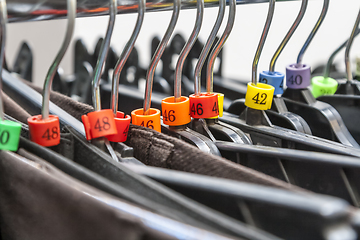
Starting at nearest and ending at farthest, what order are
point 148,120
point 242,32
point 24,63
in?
point 148,120 < point 24,63 < point 242,32

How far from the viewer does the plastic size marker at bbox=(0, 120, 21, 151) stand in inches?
15.7

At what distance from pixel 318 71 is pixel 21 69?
81 cm

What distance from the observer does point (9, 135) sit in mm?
402

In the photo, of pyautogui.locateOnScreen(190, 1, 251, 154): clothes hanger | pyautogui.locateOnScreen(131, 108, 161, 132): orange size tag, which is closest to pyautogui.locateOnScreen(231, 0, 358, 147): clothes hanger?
pyautogui.locateOnScreen(190, 1, 251, 154): clothes hanger

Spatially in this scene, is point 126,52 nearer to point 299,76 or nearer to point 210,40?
point 210,40

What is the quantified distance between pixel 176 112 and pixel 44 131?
7.2 inches

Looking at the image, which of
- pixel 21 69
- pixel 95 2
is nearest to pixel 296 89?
pixel 95 2

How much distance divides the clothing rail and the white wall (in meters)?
1.20

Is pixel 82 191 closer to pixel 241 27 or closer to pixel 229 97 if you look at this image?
pixel 229 97

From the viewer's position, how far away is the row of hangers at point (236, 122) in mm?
409

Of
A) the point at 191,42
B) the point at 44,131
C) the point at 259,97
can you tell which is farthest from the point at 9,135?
the point at 259,97

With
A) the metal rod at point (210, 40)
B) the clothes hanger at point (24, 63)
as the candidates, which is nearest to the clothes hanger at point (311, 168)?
the metal rod at point (210, 40)

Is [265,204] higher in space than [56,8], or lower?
lower

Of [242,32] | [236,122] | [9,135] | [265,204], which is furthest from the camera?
[242,32]
